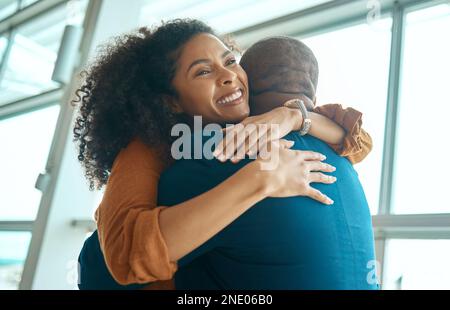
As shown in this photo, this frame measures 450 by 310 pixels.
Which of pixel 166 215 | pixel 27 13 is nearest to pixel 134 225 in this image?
pixel 166 215

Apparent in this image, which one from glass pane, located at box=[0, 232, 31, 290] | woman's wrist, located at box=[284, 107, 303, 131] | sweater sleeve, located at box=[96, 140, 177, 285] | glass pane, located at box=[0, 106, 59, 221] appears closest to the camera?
sweater sleeve, located at box=[96, 140, 177, 285]

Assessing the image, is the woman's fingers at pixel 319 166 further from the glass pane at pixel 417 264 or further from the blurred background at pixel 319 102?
the glass pane at pixel 417 264

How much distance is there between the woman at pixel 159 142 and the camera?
0.71 metres

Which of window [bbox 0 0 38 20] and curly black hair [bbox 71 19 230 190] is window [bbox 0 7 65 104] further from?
curly black hair [bbox 71 19 230 190]

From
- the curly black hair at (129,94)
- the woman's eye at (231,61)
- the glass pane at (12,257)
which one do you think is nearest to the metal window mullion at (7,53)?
the glass pane at (12,257)

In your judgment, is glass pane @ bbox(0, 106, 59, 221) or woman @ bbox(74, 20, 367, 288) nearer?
woman @ bbox(74, 20, 367, 288)

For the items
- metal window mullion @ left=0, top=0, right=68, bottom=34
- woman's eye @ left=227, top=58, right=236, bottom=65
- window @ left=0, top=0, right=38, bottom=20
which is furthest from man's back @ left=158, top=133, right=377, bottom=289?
window @ left=0, top=0, right=38, bottom=20

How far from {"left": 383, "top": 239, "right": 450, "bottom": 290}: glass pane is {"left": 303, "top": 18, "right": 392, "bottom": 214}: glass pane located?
234 mm

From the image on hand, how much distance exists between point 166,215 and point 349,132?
1.75 ft

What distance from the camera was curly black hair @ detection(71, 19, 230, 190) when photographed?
1.05 metres

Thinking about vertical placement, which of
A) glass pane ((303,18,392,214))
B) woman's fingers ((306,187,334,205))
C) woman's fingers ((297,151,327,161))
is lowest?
woman's fingers ((306,187,334,205))
